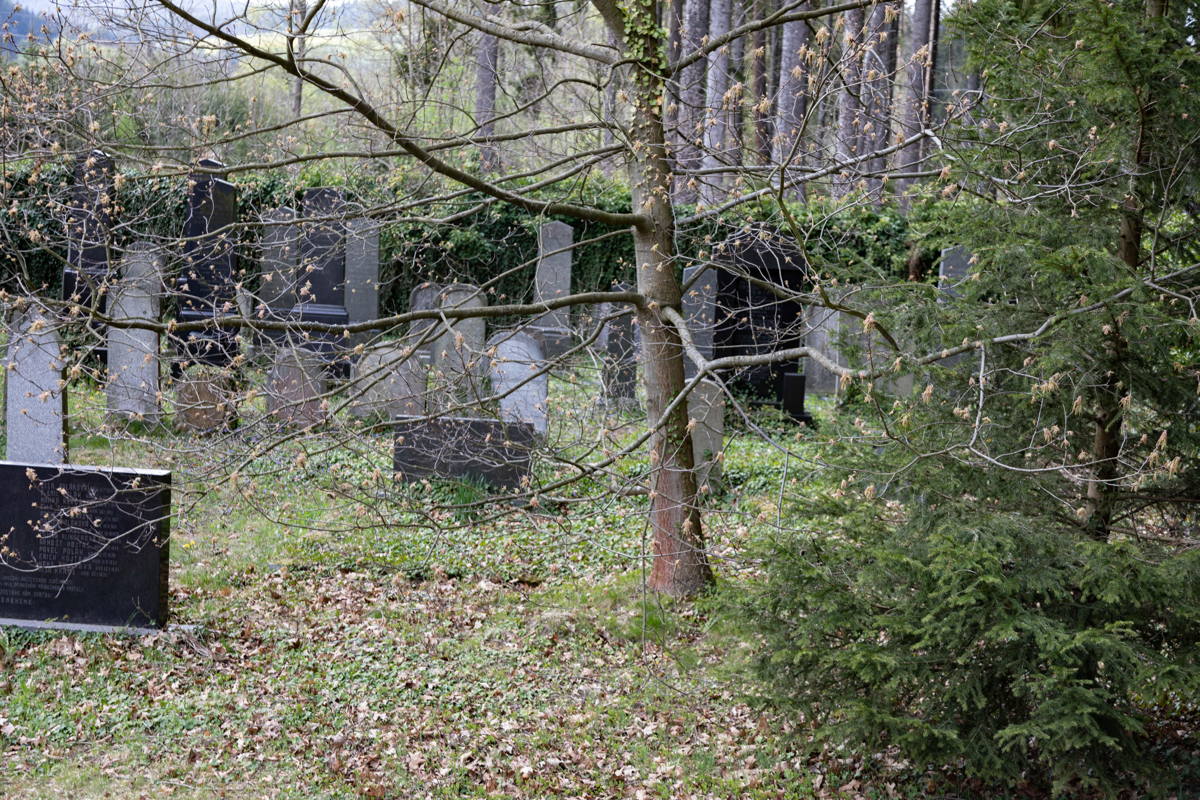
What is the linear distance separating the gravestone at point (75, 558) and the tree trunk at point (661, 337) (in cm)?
334

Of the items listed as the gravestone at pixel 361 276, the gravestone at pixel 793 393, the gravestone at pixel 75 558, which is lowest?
the gravestone at pixel 75 558

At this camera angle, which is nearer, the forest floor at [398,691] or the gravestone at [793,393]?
the forest floor at [398,691]

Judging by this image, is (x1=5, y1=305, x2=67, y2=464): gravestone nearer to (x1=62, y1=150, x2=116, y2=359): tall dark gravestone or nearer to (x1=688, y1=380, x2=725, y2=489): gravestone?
(x1=62, y1=150, x2=116, y2=359): tall dark gravestone

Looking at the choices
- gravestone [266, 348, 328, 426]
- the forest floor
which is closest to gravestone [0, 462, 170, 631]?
the forest floor

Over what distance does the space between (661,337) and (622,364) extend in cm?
210

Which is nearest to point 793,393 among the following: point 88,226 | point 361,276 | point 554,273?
point 554,273

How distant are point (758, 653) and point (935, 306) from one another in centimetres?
201

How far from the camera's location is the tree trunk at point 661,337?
671cm

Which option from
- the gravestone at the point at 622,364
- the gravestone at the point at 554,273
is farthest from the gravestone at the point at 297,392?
the gravestone at the point at 554,273

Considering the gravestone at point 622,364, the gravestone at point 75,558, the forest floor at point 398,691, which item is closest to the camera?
the forest floor at point 398,691

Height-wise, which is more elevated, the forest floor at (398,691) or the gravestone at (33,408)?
the gravestone at (33,408)

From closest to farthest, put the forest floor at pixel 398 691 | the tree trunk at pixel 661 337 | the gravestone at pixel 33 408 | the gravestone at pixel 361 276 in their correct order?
1. the forest floor at pixel 398 691
2. the tree trunk at pixel 661 337
3. the gravestone at pixel 33 408
4. the gravestone at pixel 361 276

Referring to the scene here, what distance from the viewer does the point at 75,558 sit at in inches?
263

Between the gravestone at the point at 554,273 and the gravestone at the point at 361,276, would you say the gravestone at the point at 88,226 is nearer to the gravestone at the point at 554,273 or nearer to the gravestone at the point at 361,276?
the gravestone at the point at 361,276
